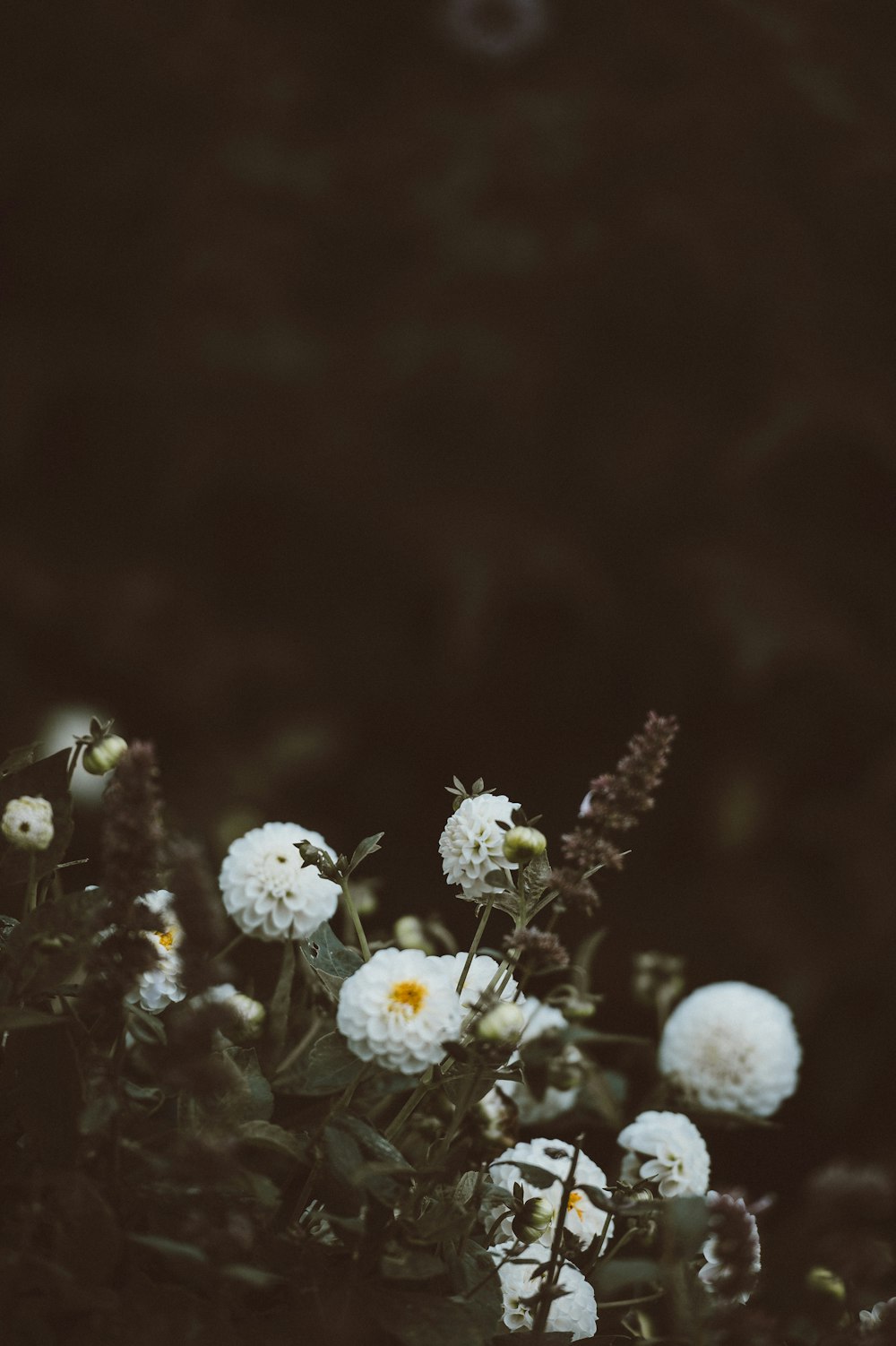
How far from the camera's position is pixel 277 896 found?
570 mm

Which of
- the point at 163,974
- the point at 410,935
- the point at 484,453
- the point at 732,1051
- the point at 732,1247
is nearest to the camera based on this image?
the point at 732,1247

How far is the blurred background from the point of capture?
1.49 m

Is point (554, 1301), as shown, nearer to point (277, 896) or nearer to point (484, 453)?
point (277, 896)

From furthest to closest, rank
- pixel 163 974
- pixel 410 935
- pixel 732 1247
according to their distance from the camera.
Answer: pixel 410 935 → pixel 163 974 → pixel 732 1247

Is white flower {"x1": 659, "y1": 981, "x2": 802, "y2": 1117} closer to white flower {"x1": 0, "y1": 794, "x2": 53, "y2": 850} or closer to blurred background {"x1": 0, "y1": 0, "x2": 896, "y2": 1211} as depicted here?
white flower {"x1": 0, "y1": 794, "x2": 53, "y2": 850}

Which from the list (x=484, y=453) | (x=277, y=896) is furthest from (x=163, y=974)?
(x=484, y=453)

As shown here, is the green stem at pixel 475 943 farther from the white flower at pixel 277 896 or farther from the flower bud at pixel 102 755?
the flower bud at pixel 102 755

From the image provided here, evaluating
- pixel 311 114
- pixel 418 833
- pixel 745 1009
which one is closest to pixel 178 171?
pixel 311 114

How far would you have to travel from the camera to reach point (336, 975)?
21.8 inches

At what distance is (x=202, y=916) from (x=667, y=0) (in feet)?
5.37

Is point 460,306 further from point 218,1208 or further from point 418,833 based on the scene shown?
point 218,1208

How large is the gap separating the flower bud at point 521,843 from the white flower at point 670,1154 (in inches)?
7.4

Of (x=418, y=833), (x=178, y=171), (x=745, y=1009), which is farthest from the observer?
(x=178, y=171)

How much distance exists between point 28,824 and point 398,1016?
0.58 feet
